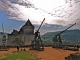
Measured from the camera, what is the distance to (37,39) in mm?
41188

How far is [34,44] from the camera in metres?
41.7

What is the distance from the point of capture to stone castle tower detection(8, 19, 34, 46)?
6800 centimetres

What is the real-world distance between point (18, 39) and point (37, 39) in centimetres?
2209

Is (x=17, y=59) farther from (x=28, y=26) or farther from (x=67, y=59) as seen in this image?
(x=28, y=26)

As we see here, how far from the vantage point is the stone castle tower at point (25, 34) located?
6800cm

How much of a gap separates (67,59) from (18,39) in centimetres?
4966

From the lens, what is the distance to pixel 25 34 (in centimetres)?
6975

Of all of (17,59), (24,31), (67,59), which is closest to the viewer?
(67,59)

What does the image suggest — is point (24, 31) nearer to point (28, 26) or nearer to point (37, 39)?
point (28, 26)

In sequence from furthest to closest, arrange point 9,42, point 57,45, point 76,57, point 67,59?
point 9,42
point 57,45
point 67,59
point 76,57

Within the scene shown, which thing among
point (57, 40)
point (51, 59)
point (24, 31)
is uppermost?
point (24, 31)

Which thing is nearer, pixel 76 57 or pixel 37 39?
pixel 76 57

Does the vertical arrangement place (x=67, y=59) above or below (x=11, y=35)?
below

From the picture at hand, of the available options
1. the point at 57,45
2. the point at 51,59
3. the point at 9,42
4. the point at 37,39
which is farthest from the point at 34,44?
the point at 9,42
